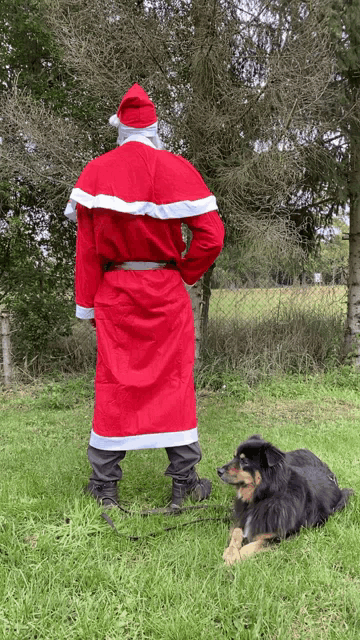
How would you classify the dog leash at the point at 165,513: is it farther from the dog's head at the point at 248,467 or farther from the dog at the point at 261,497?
the dog's head at the point at 248,467

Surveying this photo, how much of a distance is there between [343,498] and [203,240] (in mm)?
1698

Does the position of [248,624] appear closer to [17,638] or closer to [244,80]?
[17,638]

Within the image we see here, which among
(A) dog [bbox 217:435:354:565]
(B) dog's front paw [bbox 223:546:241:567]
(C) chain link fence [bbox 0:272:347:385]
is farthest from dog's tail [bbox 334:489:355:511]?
(C) chain link fence [bbox 0:272:347:385]

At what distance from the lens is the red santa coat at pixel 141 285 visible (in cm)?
259

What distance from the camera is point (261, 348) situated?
21.8 feet

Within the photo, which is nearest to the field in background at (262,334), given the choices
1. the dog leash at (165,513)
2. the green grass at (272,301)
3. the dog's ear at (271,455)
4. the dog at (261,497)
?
the green grass at (272,301)

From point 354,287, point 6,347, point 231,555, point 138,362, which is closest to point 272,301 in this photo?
point 354,287

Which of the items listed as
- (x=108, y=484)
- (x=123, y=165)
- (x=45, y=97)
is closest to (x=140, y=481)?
(x=108, y=484)

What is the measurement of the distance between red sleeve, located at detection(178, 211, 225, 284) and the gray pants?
3.50 ft

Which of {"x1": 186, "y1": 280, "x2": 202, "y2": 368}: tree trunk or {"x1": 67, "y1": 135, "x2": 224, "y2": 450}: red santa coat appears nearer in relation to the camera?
{"x1": 67, "y1": 135, "x2": 224, "y2": 450}: red santa coat

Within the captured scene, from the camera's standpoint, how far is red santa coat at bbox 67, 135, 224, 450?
8.48 ft

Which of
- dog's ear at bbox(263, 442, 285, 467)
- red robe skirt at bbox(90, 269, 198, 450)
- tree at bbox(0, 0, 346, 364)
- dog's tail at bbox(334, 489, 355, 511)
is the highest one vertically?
tree at bbox(0, 0, 346, 364)

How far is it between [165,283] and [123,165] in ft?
2.25

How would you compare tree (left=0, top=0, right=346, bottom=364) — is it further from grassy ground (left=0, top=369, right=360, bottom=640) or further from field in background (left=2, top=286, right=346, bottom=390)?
grassy ground (left=0, top=369, right=360, bottom=640)
